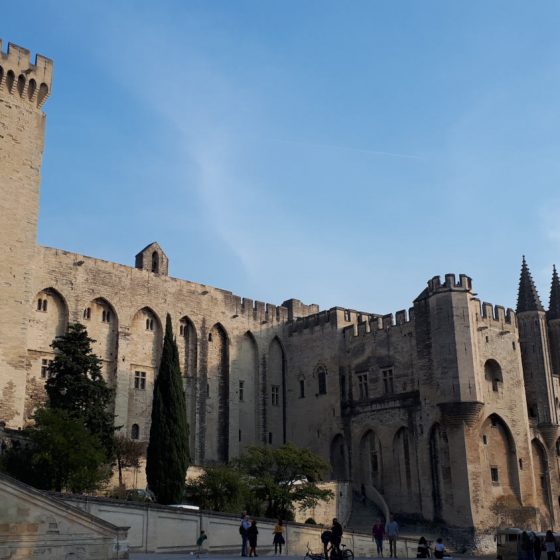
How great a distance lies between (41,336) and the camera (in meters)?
36.4

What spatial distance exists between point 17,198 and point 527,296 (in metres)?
27.4

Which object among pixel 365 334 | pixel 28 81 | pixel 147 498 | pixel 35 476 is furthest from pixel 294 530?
pixel 28 81

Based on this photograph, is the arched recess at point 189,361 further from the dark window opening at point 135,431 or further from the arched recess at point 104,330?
the arched recess at point 104,330

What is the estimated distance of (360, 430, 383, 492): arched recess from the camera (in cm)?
4088

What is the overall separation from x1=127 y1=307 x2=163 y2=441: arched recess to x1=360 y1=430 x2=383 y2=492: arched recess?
11.0 meters

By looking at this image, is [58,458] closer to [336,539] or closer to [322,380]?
[336,539]

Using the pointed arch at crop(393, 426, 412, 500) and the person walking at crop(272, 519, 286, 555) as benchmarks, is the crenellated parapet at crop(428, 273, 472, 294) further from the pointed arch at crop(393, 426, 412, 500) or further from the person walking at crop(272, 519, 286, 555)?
the person walking at crop(272, 519, 286, 555)

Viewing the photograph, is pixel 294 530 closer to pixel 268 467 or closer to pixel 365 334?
pixel 268 467

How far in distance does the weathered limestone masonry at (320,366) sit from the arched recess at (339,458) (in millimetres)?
117

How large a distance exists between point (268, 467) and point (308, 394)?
11.4 meters

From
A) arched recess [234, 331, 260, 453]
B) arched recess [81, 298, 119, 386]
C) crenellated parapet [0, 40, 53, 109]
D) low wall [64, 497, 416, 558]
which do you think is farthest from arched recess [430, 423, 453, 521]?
crenellated parapet [0, 40, 53, 109]

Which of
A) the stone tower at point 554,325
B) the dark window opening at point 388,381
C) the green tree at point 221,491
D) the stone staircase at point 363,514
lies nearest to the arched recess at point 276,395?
the stone staircase at point 363,514

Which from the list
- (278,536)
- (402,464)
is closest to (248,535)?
(278,536)

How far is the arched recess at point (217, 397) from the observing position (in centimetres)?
4272
